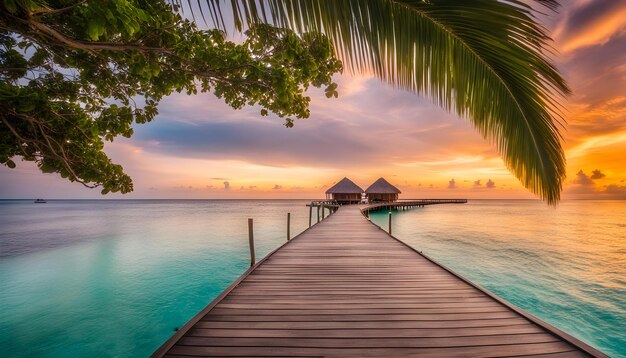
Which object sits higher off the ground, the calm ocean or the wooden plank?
the wooden plank

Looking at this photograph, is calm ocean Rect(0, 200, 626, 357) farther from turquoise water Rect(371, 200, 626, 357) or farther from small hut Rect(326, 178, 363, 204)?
small hut Rect(326, 178, 363, 204)

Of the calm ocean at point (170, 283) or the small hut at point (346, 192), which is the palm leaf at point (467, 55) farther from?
the small hut at point (346, 192)

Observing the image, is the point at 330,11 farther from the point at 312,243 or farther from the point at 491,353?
the point at 312,243

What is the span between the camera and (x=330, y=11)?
51.7 inches

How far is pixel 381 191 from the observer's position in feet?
155

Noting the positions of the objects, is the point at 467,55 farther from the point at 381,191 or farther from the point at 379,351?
the point at 381,191

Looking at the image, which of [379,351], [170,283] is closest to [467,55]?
[379,351]

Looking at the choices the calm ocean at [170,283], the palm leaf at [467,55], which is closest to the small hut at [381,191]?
the calm ocean at [170,283]

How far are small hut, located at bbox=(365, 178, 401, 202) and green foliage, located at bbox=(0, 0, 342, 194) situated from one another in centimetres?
4433

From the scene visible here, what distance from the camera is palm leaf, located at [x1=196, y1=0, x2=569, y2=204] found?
1297 mm

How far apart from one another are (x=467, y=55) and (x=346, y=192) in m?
41.7

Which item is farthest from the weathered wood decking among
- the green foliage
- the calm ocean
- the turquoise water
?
the turquoise water

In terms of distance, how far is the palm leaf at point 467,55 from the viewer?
1297mm

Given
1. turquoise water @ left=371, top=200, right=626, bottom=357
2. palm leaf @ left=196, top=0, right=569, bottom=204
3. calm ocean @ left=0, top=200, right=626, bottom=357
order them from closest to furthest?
palm leaf @ left=196, top=0, right=569, bottom=204 → calm ocean @ left=0, top=200, right=626, bottom=357 → turquoise water @ left=371, top=200, right=626, bottom=357
